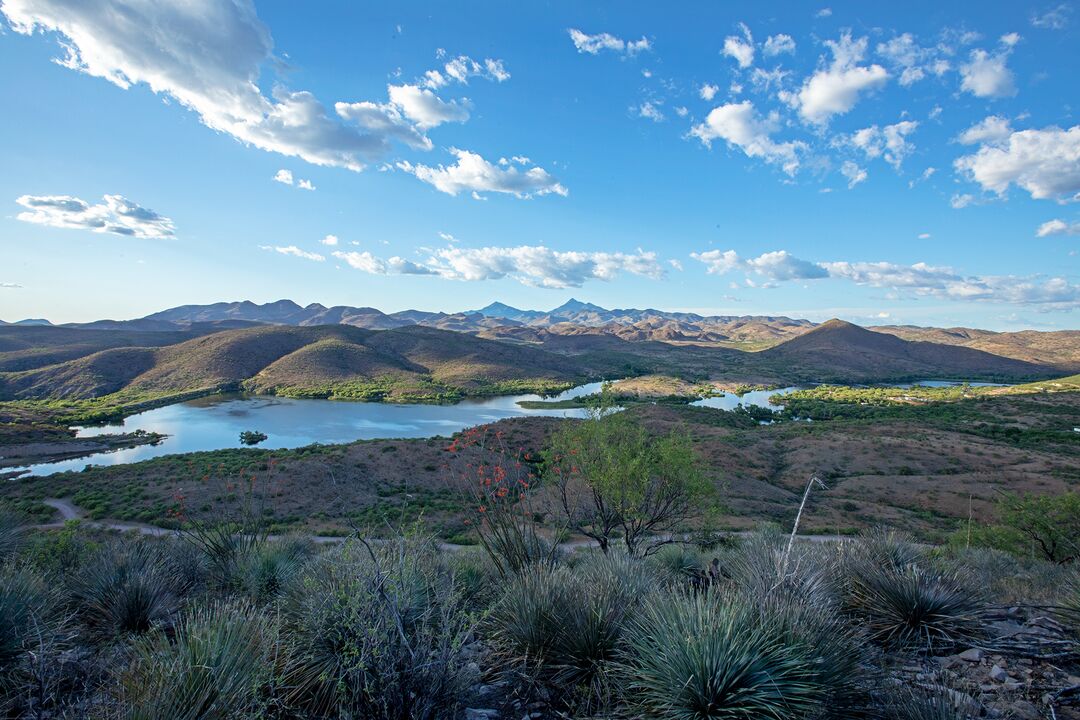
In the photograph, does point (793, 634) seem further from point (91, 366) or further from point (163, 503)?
point (91, 366)

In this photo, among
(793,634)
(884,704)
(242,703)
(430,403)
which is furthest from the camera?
(430,403)

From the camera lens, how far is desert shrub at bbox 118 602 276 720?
9.14 ft

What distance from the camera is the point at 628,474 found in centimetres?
1322

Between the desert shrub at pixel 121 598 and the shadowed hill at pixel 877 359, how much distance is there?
139 meters

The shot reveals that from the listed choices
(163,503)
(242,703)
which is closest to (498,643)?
(242,703)

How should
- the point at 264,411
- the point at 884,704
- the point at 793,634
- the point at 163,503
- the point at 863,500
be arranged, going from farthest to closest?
the point at 264,411
the point at 863,500
the point at 163,503
the point at 793,634
the point at 884,704

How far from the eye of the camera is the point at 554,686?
13.2 feet

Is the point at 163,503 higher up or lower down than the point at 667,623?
lower down

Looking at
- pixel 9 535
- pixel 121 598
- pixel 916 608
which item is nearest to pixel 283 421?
pixel 9 535

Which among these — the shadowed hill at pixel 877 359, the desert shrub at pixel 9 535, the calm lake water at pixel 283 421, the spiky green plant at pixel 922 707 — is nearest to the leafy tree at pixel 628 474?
the spiky green plant at pixel 922 707

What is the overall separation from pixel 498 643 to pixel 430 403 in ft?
250

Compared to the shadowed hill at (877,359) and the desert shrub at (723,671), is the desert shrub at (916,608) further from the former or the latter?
the shadowed hill at (877,359)

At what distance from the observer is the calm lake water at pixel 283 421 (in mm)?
45250

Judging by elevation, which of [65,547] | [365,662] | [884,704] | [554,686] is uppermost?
[365,662]
